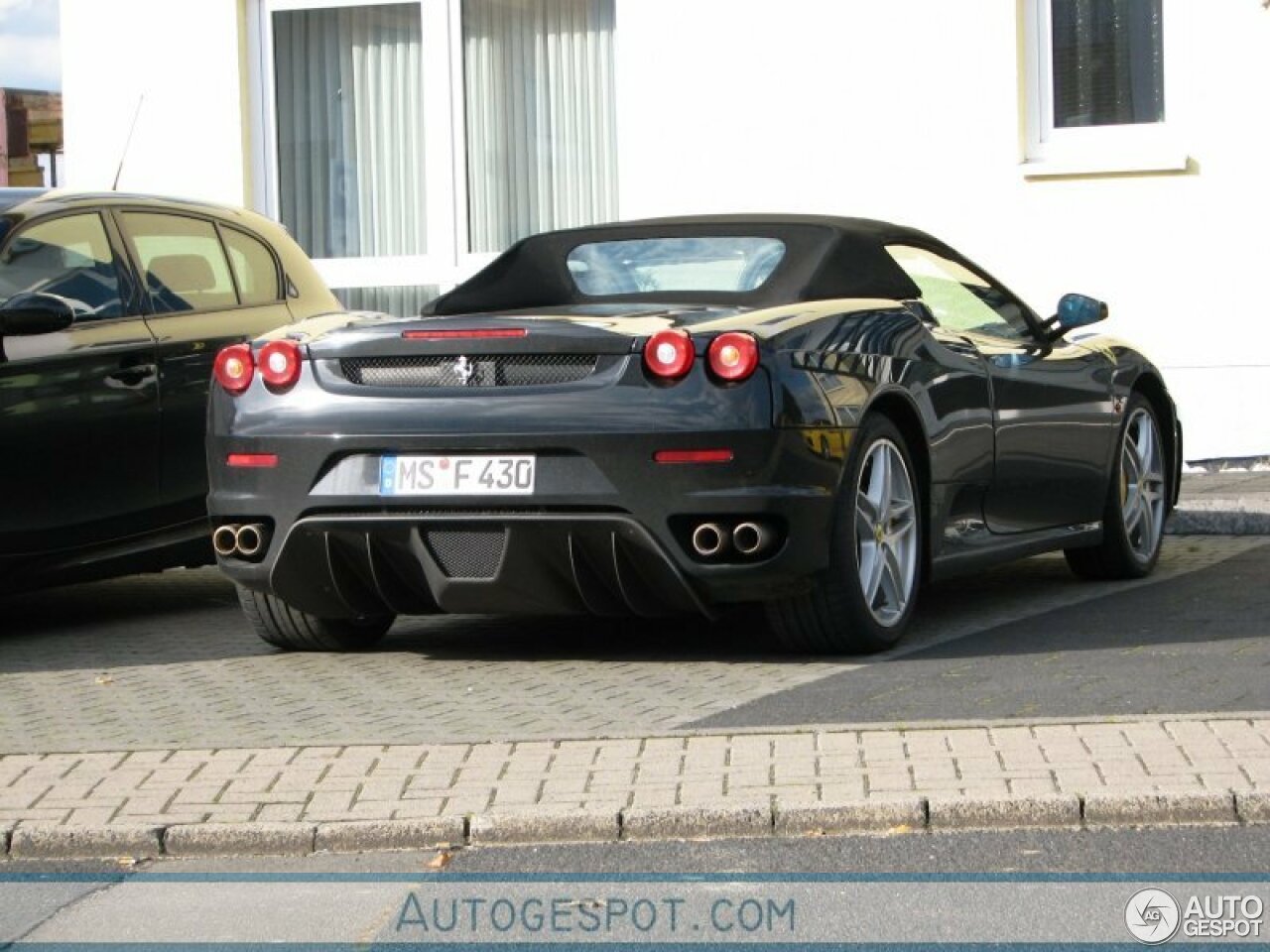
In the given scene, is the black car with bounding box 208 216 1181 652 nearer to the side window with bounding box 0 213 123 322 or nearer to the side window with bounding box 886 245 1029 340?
the side window with bounding box 886 245 1029 340

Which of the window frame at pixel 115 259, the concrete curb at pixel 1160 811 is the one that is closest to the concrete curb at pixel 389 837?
the concrete curb at pixel 1160 811

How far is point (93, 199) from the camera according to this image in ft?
30.5

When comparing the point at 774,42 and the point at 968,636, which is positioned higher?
the point at 774,42

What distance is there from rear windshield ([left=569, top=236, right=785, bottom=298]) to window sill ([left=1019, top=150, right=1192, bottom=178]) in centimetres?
580

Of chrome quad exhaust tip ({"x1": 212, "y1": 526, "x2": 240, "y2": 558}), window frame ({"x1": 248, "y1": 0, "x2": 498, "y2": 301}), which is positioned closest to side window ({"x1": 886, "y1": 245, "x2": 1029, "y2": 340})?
chrome quad exhaust tip ({"x1": 212, "y1": 526, "x2": 240, "y2": 558})

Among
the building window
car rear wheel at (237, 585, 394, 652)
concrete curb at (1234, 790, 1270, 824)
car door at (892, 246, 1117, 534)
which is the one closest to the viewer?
concrete curb at (1234, 790, 1270, 824)

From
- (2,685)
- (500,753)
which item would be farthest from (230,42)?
(500,753)

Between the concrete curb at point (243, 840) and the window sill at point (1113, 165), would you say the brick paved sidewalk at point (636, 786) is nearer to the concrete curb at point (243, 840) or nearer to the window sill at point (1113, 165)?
the concrete curb at point (243, 840)

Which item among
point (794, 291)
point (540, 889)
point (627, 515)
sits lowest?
point (540, 889)

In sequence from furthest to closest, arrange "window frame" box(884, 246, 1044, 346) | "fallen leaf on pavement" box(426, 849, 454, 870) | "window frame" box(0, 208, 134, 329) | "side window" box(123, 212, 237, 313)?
"side window" box(123, 212, 237, 313)
"window frame" box(0, 208, 134, 329)
"window frame" box(884, 246, 1044, 346)
"fallen leaf on pavement" box(426, 849, 454, 870)

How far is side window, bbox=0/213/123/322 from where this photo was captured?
8.73 metres

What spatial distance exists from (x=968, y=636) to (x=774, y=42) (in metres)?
7.03

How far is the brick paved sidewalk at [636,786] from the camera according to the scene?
17.3 feet

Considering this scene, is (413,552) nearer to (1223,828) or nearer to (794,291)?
(794,291)
